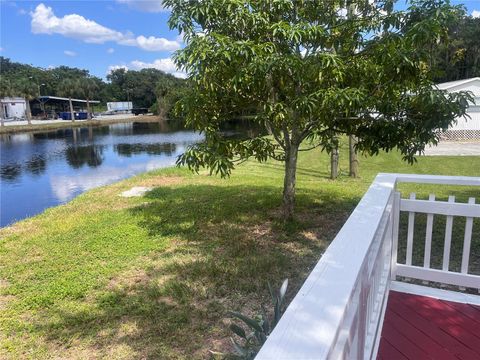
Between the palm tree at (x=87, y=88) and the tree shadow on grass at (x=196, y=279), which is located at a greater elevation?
the palm tree at (x=87, y=88)

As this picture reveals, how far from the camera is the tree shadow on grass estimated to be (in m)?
2.73

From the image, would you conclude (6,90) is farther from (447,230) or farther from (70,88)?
(447,230)

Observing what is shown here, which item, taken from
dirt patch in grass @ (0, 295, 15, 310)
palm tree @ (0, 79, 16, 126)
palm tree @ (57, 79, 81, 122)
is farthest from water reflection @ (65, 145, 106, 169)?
palm tree @ (57, 79, 81, 122)

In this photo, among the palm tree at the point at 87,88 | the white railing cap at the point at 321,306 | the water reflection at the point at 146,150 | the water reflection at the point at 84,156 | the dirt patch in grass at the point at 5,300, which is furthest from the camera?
the palm tree at the point at 87,88

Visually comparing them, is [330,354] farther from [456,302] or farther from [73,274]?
[73,274]

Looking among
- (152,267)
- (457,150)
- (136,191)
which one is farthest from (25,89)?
(152,267)

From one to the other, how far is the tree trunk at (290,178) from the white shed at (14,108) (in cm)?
5524

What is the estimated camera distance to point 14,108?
54.8 metres

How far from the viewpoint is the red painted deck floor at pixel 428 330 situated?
1.97m

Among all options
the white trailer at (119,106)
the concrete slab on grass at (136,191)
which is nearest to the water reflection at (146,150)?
the concrete slab on grass at (136,191)

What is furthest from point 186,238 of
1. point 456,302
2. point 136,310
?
point 456,302

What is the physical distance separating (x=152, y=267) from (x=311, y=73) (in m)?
2.55

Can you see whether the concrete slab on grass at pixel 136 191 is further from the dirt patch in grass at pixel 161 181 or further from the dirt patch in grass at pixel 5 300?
the dirt patch in grass at pixel 5 300

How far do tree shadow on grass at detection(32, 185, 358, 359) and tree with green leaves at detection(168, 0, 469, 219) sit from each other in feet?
2.95
